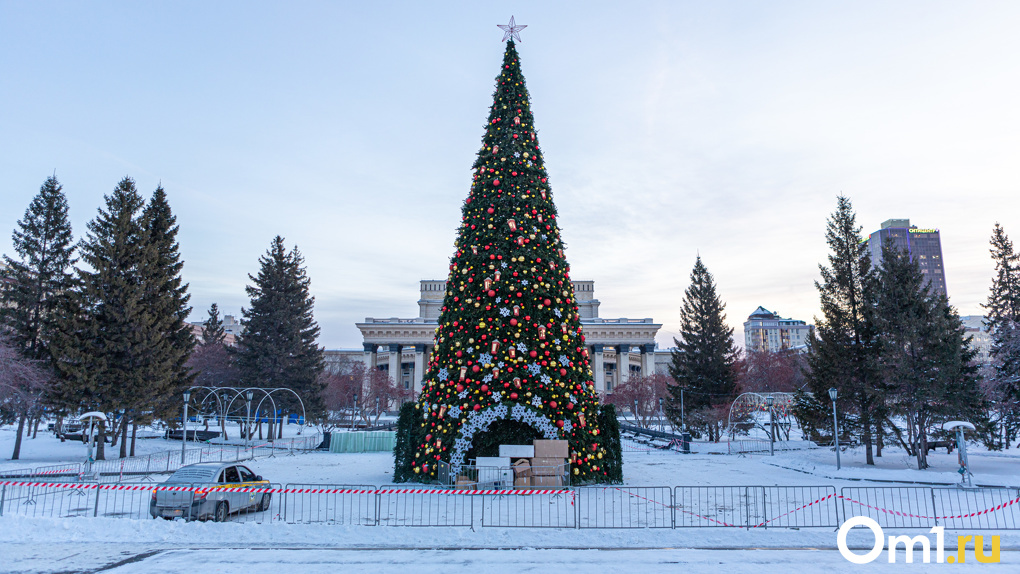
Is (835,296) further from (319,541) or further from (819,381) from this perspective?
(319,541)

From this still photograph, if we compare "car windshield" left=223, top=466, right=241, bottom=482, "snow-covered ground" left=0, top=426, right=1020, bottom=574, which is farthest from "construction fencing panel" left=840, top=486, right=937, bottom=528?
"car windshield" left=223, top=466, right=241, bottom=482

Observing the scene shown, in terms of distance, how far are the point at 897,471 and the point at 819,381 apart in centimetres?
630

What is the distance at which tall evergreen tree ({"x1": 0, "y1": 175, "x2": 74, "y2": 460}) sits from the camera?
27.4m

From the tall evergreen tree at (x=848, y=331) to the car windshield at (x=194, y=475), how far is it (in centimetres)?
2555

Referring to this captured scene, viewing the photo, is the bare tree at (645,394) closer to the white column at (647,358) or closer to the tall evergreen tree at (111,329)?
the white column at (647,358)

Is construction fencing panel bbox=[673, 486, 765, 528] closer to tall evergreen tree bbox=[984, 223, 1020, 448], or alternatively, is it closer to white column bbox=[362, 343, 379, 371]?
tall evergreen tree bbox=[984, 223, 1020, 448]

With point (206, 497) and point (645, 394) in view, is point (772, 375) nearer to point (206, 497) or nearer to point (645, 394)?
point (645, 394)

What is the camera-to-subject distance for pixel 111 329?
1042 inches

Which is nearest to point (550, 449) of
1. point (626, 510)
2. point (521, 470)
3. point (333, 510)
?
point (521, 470)

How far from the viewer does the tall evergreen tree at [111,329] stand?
25469 mm

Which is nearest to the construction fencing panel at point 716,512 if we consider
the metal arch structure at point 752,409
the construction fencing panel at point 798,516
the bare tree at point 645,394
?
the construction fencing panel at point 798,516

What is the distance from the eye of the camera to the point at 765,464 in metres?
26.2

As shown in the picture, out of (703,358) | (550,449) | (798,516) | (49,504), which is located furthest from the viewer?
(703,358)

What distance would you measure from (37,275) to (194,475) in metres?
24.6
